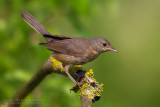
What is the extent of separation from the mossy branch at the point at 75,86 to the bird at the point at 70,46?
18 cm

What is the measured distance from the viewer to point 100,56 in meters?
8.36

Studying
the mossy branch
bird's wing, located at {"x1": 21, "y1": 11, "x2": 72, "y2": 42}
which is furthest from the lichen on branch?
bird's wing, located at {"x1": 21, "y1": 11, "x2": 72, "y2": 42}

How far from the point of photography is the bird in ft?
15.1

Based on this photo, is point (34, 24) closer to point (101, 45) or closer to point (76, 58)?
point (76, 58)

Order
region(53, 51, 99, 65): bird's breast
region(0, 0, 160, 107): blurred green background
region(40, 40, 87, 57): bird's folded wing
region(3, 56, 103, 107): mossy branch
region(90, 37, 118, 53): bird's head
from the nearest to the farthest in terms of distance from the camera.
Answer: region(3, 56, 103, 107): mossy branch < region(53, 51, 99, 65): bird's breast < region(40, 40, 87, 57): bird's folded wing < region(90, 37, 118, 53): bird's head < region(0, 0, 160, 107): blurred green background

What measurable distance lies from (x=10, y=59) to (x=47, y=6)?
943mm

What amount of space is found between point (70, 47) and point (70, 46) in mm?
15

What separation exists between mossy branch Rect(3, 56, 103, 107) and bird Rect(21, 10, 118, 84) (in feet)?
0.60

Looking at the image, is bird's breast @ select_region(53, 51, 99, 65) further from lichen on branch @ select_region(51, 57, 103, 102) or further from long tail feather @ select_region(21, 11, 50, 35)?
long tail feather @ select_region(21, 11, 50, 35)

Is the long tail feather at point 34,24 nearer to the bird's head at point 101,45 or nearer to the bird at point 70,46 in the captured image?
the bird at point 70,46

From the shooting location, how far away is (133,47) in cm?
963

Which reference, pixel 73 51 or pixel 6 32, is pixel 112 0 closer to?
pixel 73 51

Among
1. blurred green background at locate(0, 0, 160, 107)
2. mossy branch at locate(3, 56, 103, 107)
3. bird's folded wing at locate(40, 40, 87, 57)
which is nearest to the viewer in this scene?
mossy branch at locate(3, 56, 103, 107)

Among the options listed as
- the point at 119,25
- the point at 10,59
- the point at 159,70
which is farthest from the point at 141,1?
the point at 10,59
